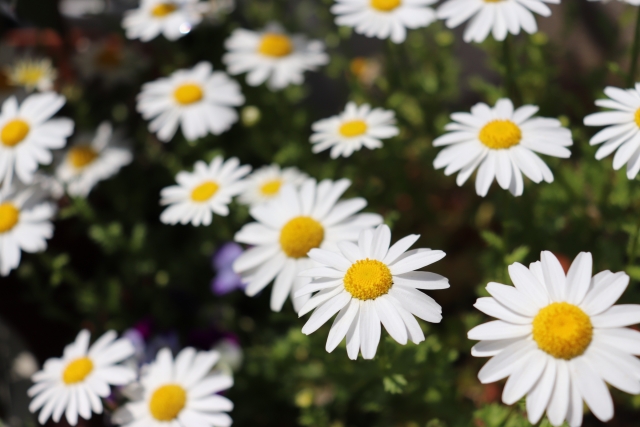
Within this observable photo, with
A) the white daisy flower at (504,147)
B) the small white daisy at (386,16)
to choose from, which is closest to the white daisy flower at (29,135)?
the small white daisy at (386,16)

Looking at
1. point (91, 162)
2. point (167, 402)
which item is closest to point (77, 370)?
point (167, 402)

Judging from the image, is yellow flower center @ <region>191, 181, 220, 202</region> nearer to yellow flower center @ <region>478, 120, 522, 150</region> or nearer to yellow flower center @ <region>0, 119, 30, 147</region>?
yellow flower center @ <region>0, 119, 30, 147</region>

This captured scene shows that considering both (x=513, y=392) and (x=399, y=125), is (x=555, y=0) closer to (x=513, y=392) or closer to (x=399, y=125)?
(x=399, y=125)

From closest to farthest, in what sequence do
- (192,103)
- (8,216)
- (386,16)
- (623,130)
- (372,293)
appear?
(372,293)
(623,130)
(8,216)
(386,16)
(192,103)

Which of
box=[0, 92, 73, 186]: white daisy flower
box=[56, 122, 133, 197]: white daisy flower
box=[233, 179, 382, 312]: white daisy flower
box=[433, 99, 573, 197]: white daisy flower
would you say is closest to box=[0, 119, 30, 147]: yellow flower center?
box=[0, 92, 73, 186]: white daisy flower

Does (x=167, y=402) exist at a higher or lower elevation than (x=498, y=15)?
lower

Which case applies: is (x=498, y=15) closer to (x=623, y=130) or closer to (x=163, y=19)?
(x=623, y=130)
